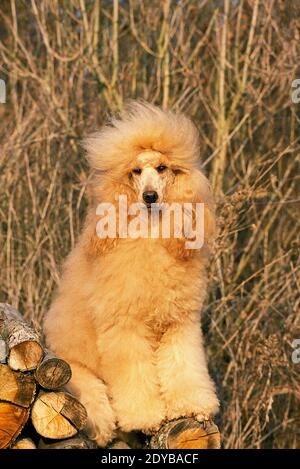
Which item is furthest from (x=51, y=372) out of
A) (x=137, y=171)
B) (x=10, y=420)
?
(x=137, y=171)

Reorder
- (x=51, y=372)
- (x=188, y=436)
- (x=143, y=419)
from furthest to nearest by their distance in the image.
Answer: (x=143, y=419), (x=188, y=436), (x=51, y=372)

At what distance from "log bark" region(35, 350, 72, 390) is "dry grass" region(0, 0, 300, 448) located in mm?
2264

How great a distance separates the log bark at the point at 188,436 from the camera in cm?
361

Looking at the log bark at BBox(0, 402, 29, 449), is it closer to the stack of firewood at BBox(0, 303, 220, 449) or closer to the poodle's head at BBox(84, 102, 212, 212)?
the stack of firewood at BBox(0, 303, 220, 449)

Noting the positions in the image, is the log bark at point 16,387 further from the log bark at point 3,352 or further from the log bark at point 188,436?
the log bark at point 188,436

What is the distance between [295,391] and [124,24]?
3.37 meters

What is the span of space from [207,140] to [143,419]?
311cm

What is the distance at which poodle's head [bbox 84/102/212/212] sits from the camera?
3963mm

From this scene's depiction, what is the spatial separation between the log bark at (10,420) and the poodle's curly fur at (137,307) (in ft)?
1.50

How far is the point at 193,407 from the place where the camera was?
3.84m

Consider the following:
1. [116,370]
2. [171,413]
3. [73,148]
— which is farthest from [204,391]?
[73,148]

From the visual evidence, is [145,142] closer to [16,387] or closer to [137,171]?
[137,171]

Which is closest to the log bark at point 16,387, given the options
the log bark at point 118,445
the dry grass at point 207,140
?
the log bark at point 118,445

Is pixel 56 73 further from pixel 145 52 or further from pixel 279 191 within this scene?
pixel 279 191
